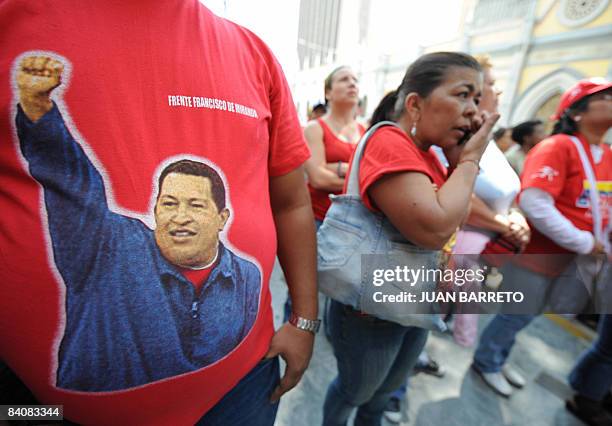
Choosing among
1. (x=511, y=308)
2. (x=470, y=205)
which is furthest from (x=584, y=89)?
(x=511, y=308)

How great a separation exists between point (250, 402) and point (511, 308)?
167cm

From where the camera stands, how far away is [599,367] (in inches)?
71.4

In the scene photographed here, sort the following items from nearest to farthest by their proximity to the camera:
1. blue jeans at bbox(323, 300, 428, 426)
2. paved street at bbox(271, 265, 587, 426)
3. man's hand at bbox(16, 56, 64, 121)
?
man's hand at bbox(16, 56, 64, 121)
blue jeans at bbox(323, 300, 428, 426)
paved street at bbox(271, 265, 587, 426)

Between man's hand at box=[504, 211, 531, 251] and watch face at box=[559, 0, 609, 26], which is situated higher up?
watch face at box=[559, 0, 609, 26]

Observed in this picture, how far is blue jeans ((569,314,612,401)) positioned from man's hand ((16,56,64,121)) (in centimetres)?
274

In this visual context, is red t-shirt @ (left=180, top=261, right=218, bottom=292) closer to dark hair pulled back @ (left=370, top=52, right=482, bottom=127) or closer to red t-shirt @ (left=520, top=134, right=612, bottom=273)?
dark hair pulled back @ (left=370, top=52, right=482, bottom=127)

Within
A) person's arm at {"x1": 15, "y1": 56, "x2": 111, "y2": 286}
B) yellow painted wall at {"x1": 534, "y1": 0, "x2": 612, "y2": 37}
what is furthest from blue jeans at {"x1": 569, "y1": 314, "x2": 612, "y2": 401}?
yellow painted wall at {"x1": 534, "y1": 0, "x2": 612, "y2": 37}

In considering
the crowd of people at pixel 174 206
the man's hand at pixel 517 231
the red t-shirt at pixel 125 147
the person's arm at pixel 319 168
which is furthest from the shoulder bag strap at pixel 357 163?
the man's hand at pixel 517 231

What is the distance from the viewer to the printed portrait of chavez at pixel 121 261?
0.48 metres

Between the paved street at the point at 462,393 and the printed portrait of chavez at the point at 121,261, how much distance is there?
4.74 ft

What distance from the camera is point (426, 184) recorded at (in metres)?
0.86

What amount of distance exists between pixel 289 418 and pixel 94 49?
190 cm

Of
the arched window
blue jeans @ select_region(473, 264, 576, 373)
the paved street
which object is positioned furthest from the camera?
the arched window

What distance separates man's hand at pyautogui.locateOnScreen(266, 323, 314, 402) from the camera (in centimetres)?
84
